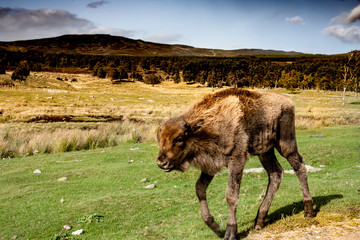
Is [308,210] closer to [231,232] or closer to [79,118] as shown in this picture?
[231,232]

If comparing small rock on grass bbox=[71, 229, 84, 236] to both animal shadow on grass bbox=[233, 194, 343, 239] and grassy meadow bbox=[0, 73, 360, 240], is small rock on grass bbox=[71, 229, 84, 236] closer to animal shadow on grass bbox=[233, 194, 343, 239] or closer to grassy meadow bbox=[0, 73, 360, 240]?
grassy meadow bbox=[0, 73, 360, 240]

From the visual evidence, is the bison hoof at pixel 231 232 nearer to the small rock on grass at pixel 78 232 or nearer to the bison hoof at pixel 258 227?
the bison hoof at pixel 258 227

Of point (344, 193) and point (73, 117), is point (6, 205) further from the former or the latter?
point (73, 117)

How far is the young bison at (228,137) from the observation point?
5.40 meters

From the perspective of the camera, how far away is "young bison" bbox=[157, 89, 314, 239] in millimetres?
5398

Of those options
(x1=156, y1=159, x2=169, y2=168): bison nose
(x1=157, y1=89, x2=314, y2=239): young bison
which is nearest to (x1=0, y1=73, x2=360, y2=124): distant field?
(x1=157, y1=89, x2=314, y2=239): young bison

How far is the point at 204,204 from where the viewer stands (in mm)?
5941

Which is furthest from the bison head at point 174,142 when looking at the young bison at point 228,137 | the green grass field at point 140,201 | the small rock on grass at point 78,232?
the small rock on grass at point 78,232

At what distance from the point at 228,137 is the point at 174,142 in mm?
999

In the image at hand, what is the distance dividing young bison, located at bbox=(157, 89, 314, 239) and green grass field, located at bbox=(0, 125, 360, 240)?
3.14ft

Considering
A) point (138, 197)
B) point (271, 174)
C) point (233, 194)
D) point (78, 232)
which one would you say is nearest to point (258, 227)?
point (233, 194)

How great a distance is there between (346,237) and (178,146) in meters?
3.20

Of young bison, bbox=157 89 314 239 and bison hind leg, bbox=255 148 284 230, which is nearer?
young bison, bbox=157 89 314 239

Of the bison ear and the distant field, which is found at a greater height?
the bison ear
